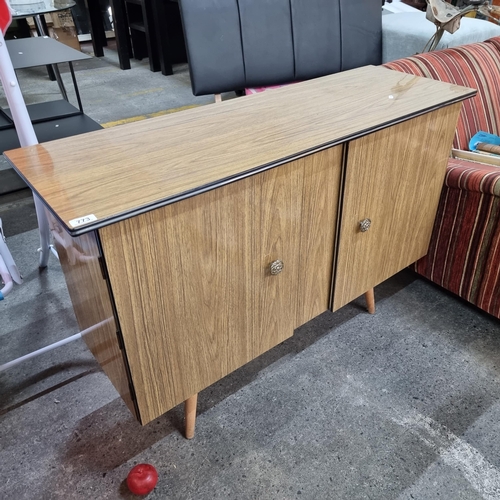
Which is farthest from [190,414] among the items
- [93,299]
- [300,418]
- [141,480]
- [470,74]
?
[470,74]

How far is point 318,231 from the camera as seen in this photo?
3.66ft

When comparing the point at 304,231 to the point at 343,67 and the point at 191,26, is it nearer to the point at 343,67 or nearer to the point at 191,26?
the point at 191,26

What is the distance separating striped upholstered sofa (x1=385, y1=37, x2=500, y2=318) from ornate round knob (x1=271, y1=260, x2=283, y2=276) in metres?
0.70

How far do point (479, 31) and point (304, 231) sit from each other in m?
2.04

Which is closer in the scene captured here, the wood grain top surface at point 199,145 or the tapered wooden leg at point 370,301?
the wood grain top surface at point 199,145

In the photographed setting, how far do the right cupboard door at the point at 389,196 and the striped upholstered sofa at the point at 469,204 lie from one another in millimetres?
70

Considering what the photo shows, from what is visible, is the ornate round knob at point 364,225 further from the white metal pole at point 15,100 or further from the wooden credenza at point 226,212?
the white metal pole at point 15,100

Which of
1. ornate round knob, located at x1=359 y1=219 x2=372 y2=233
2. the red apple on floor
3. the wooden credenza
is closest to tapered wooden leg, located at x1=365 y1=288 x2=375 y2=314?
the wooden credenza

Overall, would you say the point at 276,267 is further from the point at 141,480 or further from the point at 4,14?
the point at 4,14

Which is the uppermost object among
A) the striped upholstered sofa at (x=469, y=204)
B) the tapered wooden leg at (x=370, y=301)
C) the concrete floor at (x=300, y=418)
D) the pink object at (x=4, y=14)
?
the pink object at (x=4, y=14)

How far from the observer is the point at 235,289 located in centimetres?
101

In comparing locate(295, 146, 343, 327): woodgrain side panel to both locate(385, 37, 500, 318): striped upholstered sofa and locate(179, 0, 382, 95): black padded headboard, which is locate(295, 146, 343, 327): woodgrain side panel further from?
locate(179, 0, 382, 95): black padded headboard

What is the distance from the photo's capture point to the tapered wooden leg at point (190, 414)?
1132mm

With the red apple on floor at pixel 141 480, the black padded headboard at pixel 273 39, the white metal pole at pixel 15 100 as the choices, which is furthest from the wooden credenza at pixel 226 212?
the black padded headboard at pixel 273 39
